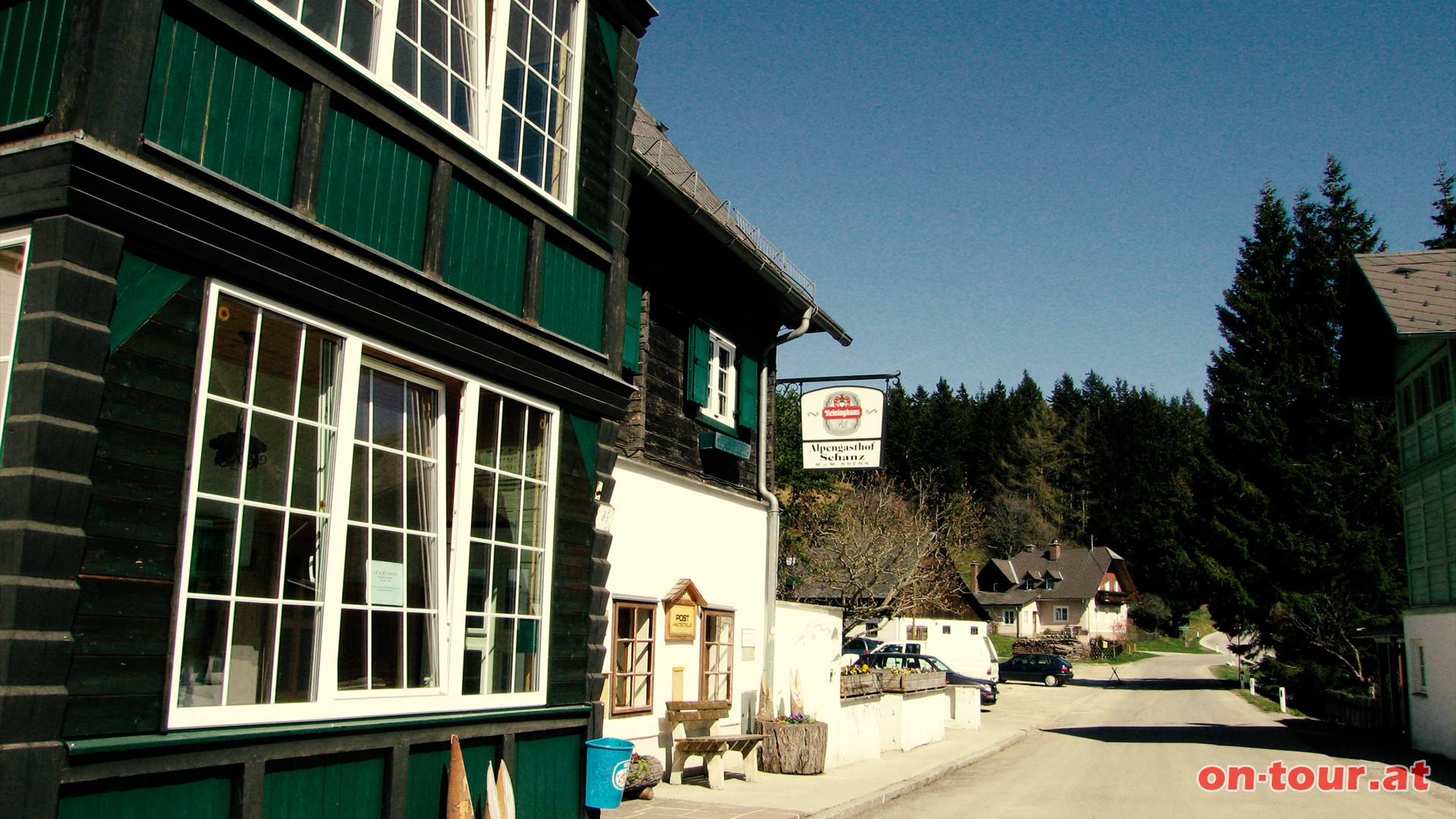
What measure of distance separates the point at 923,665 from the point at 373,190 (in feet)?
93.0

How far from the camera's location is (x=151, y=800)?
15.9 feet

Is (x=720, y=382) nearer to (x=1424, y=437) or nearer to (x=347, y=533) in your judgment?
(x=347, y=533)

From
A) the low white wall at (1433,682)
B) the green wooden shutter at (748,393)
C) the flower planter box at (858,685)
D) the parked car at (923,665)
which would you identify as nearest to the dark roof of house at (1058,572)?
the parked car at (923,665)

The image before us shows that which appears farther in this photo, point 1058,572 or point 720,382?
point 1058,572

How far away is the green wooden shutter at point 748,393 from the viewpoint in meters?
15.8

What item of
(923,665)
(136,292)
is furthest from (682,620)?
(923,665)

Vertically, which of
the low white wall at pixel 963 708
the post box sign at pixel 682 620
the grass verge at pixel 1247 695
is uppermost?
the post box sign at pixel 682 620

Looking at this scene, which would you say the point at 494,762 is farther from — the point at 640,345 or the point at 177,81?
the point at 640,345

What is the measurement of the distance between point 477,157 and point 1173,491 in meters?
81.4

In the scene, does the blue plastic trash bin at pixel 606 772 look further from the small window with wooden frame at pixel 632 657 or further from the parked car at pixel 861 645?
the parked car at pixel 861 645

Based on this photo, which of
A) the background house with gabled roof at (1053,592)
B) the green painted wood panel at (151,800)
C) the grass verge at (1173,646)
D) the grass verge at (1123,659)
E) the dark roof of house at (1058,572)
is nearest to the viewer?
the green painted wood panel at (151,800)

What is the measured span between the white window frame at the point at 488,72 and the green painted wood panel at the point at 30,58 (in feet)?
3.34

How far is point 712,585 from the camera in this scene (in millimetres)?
13742

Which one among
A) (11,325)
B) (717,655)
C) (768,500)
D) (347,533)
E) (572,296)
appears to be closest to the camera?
(11,325)
